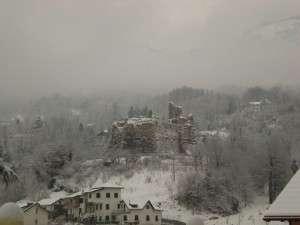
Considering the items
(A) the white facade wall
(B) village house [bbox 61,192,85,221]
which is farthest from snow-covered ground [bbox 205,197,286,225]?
(A) the white facade wall

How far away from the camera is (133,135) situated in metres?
86.5

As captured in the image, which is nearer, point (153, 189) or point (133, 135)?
point (153, 189)

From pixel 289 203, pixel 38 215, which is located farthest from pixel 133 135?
pixel 289 203

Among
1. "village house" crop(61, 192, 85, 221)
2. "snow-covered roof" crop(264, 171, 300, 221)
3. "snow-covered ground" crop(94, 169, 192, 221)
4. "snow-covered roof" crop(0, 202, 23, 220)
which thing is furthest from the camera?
"village house" crop(61, 192, 85, 221)

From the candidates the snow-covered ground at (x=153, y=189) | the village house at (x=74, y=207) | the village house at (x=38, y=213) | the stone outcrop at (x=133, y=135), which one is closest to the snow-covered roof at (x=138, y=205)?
the snow-covered ground at (x=153, y=189)

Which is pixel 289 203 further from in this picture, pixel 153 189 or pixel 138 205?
pixel 153 189

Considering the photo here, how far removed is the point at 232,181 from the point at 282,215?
2211 inches

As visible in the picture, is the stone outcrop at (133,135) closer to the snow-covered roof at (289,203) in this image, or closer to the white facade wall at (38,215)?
the white facade wall at (38,215)

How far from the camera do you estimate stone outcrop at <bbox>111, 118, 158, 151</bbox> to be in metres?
85.2

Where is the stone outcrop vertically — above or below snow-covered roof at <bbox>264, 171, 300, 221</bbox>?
below

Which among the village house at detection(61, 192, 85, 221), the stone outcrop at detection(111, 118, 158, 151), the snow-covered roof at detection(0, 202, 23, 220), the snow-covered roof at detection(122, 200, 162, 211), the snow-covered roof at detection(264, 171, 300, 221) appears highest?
the snow-covered roof at detection(0, 202, 23, 220)

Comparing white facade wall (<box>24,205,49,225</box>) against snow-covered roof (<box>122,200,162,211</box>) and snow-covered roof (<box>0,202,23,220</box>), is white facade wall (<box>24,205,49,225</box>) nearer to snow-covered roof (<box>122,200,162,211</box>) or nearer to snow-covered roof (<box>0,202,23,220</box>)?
snow-covered roof (<box>122,200,162,211</box>)

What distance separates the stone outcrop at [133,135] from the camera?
3353 inches

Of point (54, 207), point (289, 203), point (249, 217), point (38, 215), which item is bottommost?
point (54, 207)
